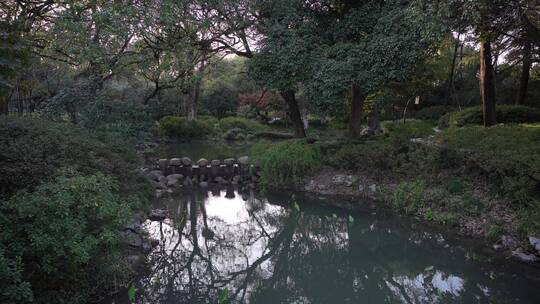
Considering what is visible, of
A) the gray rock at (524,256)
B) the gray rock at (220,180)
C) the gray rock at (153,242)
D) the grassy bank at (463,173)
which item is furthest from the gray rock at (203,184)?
the gray rock at (524,256)

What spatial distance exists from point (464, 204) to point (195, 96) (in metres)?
19.9

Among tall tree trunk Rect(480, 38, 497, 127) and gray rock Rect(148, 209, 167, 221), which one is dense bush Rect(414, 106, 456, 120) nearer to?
tall tree trunk Rect(480, 38, 497, 127)

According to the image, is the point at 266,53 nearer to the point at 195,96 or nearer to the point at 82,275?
the point at 82,275

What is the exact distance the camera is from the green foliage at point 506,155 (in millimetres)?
6648

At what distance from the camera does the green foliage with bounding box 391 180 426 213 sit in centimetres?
841

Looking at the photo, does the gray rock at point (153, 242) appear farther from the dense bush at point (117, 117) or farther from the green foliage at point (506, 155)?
the green foliage at point (506, 155)

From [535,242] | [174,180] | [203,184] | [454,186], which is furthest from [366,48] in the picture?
[174,180]

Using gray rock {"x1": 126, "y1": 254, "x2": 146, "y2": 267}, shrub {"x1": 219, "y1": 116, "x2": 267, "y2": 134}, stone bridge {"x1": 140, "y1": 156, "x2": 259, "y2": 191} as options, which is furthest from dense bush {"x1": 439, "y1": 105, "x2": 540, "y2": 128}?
shrub {"x1": 219, "y1": 116, "x2": 267, "y2": 134}

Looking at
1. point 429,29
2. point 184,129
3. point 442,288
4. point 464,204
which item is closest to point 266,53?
point 429,29

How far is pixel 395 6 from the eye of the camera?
10.2 meters

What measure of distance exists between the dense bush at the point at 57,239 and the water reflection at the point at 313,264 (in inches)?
40.2

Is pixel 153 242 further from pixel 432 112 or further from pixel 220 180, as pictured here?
pixel 432 112

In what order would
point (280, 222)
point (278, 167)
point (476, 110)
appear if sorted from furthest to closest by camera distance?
point (476, 110) < point (278, 167) < point (280, 222)

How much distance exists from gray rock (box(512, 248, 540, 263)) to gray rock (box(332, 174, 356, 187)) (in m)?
4.40
